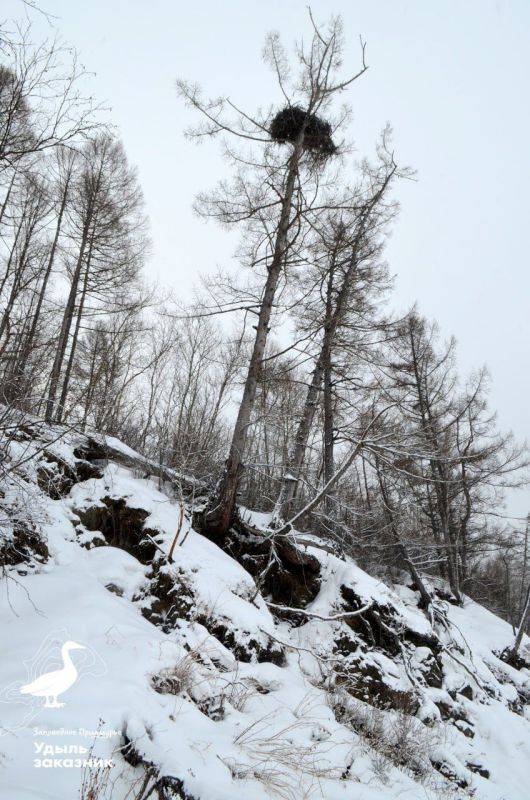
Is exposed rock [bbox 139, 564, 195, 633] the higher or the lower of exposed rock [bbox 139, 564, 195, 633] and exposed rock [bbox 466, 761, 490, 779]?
the higher

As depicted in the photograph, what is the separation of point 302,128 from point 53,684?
980 cm

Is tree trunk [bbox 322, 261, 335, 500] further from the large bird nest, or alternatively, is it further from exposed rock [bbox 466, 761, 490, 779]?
exposed rock [bbox 466, 761, 490, 779]

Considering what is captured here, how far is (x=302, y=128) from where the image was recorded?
850 cm

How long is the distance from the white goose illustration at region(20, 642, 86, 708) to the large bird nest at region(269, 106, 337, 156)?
31.6 ft

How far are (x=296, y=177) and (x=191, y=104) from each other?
252cm

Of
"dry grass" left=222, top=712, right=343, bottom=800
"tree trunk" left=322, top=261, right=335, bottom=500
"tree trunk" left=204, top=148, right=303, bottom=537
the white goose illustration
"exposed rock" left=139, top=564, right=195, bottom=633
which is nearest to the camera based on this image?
the white goose illustration

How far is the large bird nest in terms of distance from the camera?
849cm

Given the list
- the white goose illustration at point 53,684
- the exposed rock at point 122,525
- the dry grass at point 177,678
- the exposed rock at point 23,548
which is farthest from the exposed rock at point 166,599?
the white goose illustration at point 53,684

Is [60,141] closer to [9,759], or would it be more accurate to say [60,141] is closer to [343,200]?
[9,759]

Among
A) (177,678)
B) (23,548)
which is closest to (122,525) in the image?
(23,548)

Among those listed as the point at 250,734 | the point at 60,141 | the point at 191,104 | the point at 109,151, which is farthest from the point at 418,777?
the point at 109,151

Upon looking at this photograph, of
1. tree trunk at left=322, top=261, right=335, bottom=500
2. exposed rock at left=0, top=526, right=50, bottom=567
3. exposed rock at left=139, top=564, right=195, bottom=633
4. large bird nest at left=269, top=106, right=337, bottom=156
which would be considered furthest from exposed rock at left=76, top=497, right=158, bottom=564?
large bird nest at left=269, top=106, right=337, bottom=156

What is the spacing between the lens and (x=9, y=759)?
7.92ft

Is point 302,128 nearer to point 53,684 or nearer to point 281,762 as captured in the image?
point 53,684
